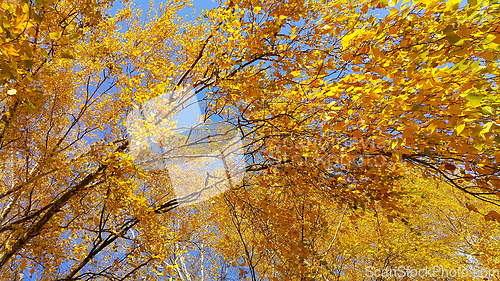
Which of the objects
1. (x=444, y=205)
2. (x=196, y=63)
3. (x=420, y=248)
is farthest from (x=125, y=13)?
(x=444, y=205)

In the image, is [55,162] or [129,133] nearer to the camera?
[55,162]

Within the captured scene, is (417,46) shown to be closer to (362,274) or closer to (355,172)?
(355,172)

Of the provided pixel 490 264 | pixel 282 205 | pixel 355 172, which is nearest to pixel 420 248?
pixel 490 264

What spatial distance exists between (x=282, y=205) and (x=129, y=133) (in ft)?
12.7

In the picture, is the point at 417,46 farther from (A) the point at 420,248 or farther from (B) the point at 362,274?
(B) the point at 362,274

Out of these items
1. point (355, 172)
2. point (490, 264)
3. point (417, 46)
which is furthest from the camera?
point (490, 264)

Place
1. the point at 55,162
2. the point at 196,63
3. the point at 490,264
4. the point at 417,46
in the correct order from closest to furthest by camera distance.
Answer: the point at 417,46, the point at 55,162, the point at 196,63, the point at 490,264

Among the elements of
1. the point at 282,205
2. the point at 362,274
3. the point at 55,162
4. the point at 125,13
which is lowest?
the point at 362,274

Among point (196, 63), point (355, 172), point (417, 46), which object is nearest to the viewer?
point (417, 46)

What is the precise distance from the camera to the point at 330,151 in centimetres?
313

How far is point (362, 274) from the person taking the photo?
23.8ft

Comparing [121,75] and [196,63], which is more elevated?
[121,75]

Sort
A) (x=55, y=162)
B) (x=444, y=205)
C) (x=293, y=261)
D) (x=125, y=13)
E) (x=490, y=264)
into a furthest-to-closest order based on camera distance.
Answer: (x=444, y=205) < (x=125, y=13) < (x=490, y=264) < (x=55, y=162) < (x=293, y=261)

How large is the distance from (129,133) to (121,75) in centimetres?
256
